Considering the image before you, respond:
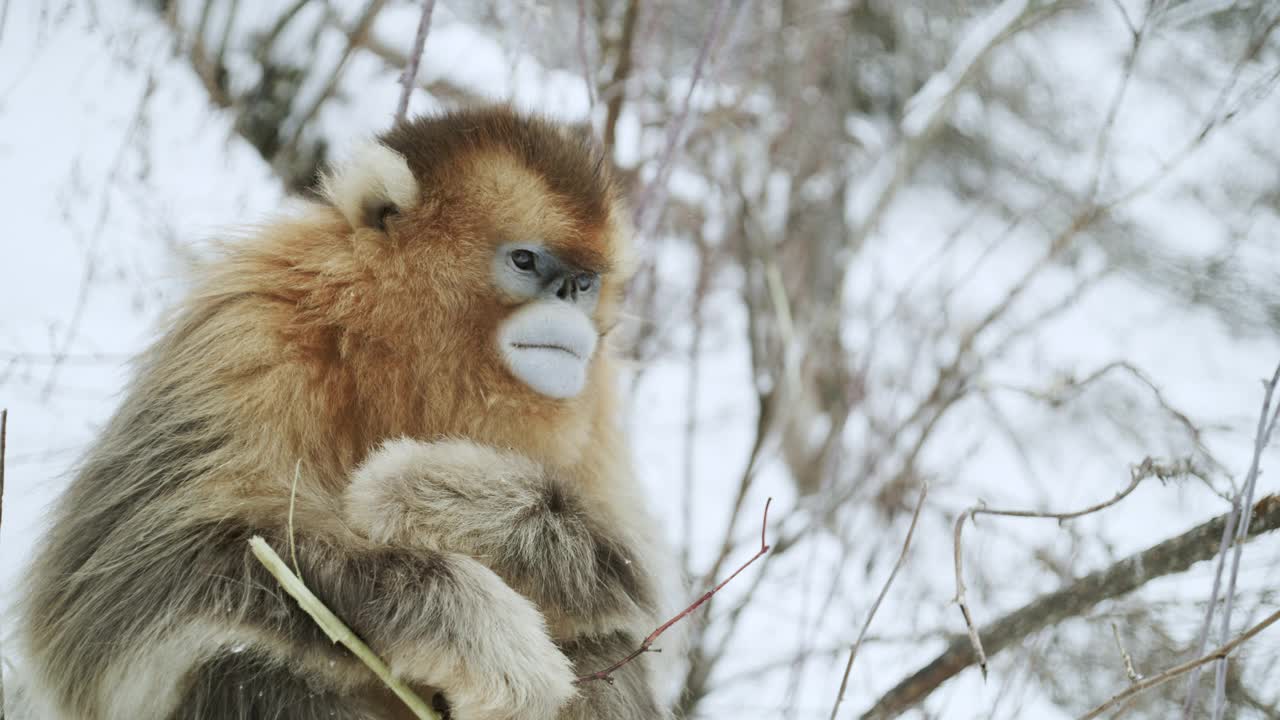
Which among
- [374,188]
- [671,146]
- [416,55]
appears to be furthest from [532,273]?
[671,146]

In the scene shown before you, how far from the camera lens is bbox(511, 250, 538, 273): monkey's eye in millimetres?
2418

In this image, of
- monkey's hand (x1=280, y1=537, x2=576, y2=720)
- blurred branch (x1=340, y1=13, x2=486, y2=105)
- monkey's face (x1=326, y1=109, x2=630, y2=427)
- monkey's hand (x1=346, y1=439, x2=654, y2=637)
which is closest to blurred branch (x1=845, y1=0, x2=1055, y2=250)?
blurred branch (x1=340, y1=13, x2=486, y2=105)

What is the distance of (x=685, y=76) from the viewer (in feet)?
20.2

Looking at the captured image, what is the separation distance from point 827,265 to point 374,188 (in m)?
5.48

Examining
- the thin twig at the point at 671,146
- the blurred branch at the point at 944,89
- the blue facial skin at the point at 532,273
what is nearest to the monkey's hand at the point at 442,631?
the blue facial skin at the point at 532,273

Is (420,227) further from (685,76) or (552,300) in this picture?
(685,76)

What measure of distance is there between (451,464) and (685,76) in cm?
455

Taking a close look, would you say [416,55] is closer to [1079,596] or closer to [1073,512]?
[1073,512]

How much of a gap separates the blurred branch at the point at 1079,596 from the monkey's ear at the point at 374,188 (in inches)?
65.4

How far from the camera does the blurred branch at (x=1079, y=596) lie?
8.00 ft

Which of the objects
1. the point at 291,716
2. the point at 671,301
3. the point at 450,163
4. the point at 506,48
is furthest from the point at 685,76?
the point at 291,716

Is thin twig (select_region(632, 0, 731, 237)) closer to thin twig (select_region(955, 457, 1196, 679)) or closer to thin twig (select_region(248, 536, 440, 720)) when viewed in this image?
thin twig (select_region(955, 457, 1196, 679))

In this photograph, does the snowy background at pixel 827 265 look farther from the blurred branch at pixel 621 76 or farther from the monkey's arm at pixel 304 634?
the monkey's arm at pixel 304 634

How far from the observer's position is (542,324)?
2.31m
